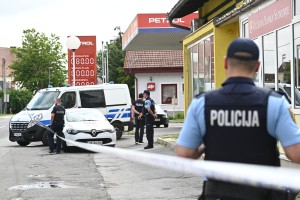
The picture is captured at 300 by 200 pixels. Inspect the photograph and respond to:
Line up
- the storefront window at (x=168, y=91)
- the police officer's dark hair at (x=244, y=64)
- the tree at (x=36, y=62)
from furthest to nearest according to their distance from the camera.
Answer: the tree at (x=36, y=62) < the storefront window at (x=168, y=91) < the police officer's dark hair at (x=244, y=64)

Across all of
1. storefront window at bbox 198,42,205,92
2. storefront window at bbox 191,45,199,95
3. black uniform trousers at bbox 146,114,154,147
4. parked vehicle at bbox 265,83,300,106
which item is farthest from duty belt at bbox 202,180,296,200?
storefront window at bbox 191,45,199,95

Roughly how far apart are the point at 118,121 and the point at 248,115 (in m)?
19.4

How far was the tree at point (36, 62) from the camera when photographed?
78625 millimetres

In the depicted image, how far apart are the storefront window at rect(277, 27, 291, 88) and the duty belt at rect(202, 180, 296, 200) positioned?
7730mm

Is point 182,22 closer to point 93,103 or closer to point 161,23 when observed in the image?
point 161,23

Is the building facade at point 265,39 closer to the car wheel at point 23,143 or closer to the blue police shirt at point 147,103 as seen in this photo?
the blue police shirt at point 147,103

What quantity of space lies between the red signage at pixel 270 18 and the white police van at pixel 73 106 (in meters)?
10.0

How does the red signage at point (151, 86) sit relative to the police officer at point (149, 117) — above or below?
above

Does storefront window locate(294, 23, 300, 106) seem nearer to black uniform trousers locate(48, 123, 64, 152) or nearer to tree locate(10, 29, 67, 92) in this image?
black uniform trousers locate(48, 123, 64, 152)

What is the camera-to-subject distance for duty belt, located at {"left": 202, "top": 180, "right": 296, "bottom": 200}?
3.53 metres

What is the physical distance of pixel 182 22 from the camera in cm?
2362

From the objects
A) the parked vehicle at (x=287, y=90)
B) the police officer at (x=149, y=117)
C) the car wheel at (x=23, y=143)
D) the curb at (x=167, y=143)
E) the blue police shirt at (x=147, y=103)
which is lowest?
the car wheel at (x=23, y=143)

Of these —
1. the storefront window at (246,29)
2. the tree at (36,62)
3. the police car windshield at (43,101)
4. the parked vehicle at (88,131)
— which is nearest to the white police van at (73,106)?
the police car windshield at (43,101)

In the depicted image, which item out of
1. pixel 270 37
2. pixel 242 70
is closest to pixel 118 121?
pixel 270 37
